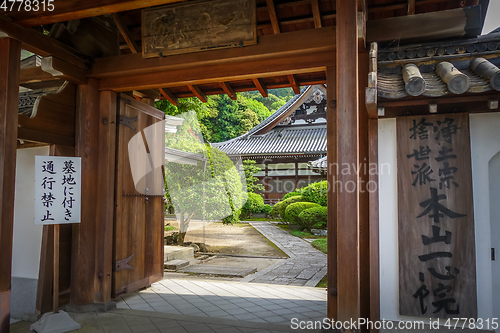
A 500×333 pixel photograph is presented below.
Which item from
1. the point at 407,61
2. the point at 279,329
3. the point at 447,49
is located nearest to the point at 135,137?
the point at 279,329

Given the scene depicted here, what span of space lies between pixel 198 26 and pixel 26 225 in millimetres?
3351

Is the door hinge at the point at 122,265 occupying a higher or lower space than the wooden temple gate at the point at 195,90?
lower

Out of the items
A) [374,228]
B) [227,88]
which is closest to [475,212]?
[374,228]

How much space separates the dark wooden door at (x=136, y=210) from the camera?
4980 mm

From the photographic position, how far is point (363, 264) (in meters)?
3.66

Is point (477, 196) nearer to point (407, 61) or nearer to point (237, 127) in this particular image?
point (407, 61)

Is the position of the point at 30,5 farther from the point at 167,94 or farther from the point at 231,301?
the point at 231,301

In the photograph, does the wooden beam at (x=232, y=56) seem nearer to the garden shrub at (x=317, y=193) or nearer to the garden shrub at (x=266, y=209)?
the garden shrub at (x=317, y=193)

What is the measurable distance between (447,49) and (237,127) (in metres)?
30.3

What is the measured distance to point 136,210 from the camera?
535cm

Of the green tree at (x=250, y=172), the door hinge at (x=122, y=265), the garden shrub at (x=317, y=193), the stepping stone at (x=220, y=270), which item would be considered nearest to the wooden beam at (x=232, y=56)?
the door hinge at (x=122, y=265)

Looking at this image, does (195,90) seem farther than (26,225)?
Yes

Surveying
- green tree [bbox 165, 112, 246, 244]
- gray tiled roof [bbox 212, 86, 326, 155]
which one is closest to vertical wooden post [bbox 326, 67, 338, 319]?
green tree [bbox 165, 112, 246, 244]

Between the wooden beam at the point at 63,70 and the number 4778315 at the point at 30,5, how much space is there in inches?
27.9
